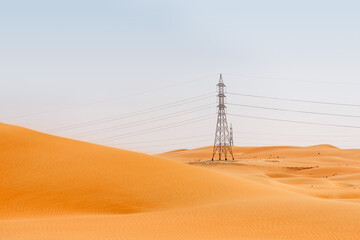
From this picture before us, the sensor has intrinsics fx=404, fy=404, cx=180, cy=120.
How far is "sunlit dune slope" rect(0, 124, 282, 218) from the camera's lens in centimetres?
1360

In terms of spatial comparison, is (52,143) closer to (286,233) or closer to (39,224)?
(39,224)

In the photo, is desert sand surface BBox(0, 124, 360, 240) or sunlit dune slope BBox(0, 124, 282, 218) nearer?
desert sand surface BBox(0, 124, 360, 240)

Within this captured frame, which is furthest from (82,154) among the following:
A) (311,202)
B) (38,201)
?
(311,202)

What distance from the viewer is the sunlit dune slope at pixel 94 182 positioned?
1360 cm

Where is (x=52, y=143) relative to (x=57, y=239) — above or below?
above

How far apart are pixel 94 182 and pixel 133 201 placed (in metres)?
2.72

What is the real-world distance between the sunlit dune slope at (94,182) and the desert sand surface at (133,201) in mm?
36

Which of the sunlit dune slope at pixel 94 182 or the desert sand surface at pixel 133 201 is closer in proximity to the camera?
the desert sand surface at pixel 133 201

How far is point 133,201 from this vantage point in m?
13.8

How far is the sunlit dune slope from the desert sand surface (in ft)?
0.12

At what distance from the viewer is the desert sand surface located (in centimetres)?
941

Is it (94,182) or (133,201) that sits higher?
(94,182)

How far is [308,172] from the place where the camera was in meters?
36.3

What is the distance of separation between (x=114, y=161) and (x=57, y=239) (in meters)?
10.9
